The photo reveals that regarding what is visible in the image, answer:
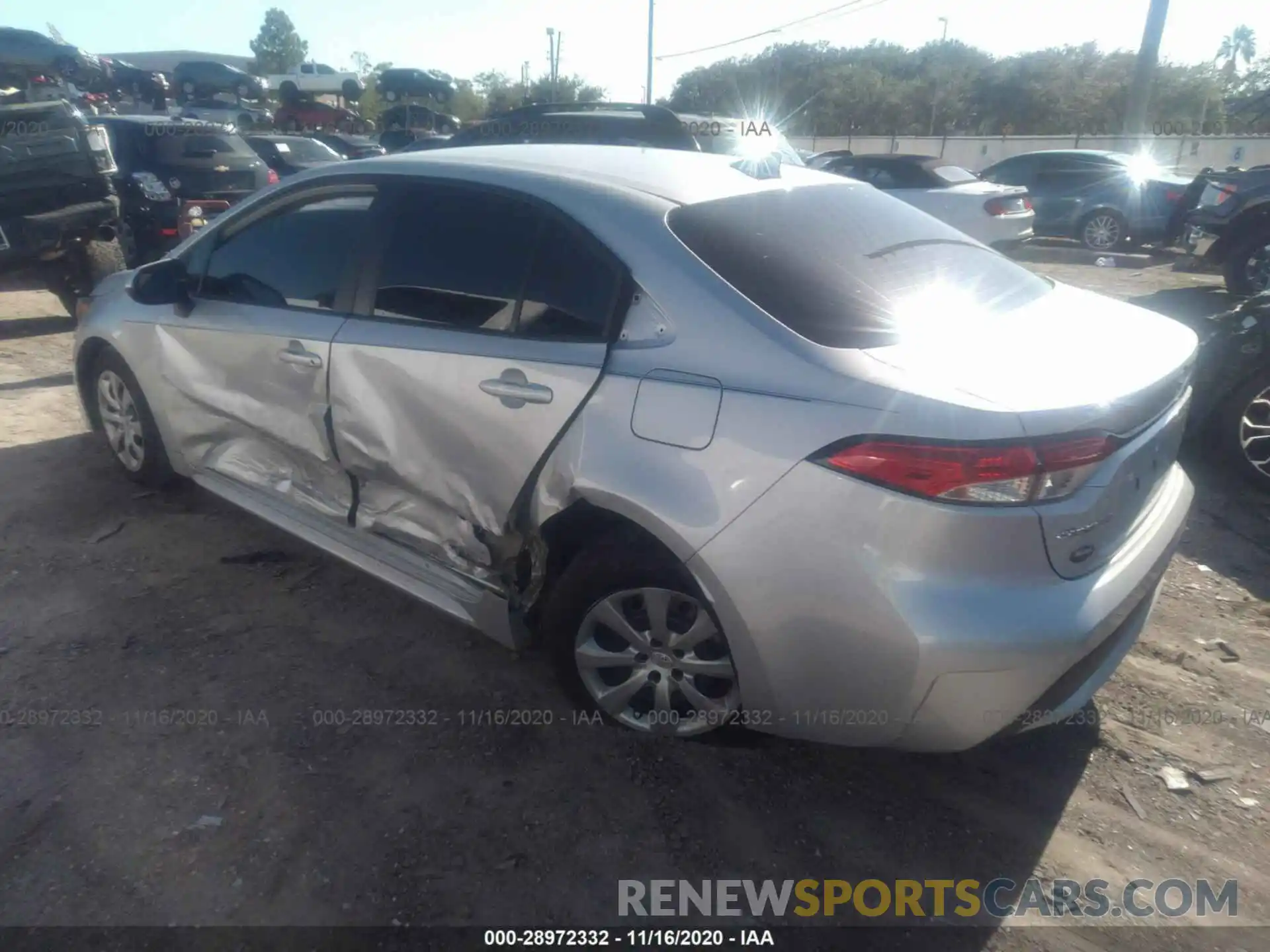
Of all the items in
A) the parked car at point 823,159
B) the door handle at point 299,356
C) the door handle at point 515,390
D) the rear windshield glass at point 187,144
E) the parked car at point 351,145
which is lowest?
the door handle at point 299,356

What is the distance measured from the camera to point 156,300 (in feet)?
12.5

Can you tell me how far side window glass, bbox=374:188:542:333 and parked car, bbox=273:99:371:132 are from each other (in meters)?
29.5

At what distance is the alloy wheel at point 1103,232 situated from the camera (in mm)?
14122

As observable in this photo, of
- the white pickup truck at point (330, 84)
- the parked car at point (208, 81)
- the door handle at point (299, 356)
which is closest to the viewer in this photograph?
the door handle at point (299, 356)

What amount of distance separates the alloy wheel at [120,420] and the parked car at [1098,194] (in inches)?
537

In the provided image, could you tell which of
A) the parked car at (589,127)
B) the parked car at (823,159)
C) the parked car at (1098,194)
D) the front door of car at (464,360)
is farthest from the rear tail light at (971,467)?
the parked car at (1098,194)

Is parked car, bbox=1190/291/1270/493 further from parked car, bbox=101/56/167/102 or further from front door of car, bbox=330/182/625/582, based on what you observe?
parked car, bbox=101/56/167/102

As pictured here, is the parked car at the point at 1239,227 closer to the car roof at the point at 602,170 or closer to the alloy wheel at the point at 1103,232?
the alloy wheel at the point at 1103,232

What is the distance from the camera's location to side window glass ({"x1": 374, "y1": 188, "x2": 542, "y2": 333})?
289 cm

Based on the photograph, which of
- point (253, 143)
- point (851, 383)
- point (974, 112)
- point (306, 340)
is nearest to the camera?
point (851, 383)

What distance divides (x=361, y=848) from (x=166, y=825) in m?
0.56

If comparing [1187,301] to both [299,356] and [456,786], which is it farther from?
[456,786]

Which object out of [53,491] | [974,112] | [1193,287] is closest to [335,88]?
[974,112]

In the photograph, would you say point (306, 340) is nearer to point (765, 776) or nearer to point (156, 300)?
point (156, 300)
